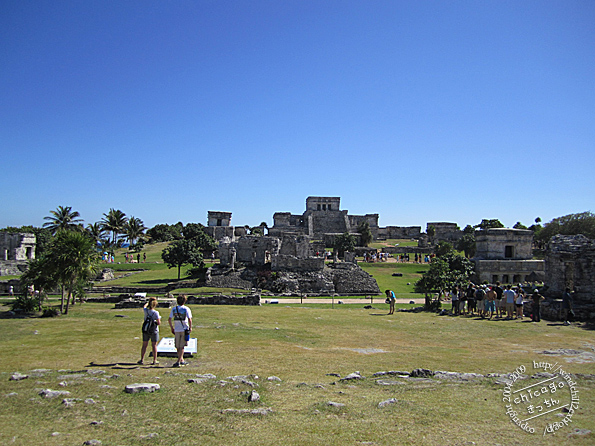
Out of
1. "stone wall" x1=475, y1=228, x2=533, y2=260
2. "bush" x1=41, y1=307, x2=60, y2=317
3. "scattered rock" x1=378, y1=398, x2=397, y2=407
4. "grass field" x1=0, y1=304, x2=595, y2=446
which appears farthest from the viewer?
"stone wall" x1=475, y1=228, x2=533, y2=260

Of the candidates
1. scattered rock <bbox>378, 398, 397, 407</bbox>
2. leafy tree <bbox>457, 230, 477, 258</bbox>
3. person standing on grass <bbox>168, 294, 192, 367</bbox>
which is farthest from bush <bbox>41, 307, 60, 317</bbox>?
leafy tree <bbox>457, 230, 477, 258</bbox>

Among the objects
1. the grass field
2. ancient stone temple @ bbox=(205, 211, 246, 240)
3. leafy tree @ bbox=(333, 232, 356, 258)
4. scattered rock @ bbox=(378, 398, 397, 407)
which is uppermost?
ancient stone temple @ bbox=(205, 211, 246, 240)

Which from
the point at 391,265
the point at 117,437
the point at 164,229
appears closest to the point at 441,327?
the point at 117,437

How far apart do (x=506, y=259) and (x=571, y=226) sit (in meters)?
28.1

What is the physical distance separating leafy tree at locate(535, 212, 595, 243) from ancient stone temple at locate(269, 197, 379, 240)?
Result: 27.5 meters

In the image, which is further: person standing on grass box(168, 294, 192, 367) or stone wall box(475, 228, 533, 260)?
stone wall box(475, 228, 533, 260)

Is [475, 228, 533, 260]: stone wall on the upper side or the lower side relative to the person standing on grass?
upper

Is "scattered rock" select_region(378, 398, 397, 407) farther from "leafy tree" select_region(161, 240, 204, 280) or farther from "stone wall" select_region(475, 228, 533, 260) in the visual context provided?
"stone wall" select_region(475, 228, 533, 260)

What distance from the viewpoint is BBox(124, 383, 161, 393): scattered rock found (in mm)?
6435

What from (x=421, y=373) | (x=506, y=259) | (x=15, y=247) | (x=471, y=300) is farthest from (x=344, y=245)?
(x=421, y=373)

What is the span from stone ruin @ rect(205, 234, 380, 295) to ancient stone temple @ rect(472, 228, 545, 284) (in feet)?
35.6

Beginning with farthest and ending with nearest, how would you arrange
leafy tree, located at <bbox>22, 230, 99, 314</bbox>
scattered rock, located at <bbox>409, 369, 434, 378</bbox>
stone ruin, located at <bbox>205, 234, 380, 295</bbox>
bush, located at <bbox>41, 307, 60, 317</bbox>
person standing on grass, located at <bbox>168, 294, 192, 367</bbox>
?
1. stone ruin, located at <bbox>205, 234, 380, 295</bbox>
2. leafy tree, located at <bbox>22, 230, 99, 314</bbox>
3. bush, located at <bbox>41, 307, 60, 317</bbox>
4. person standing on grass, located at <bbox>168, 294, 192, 367</bbox>
5. scattered rock, located at <bbox>409, 369, 434, 378</bbox>

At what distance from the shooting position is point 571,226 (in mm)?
56219

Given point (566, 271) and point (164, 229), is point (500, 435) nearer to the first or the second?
point (566, 271)
